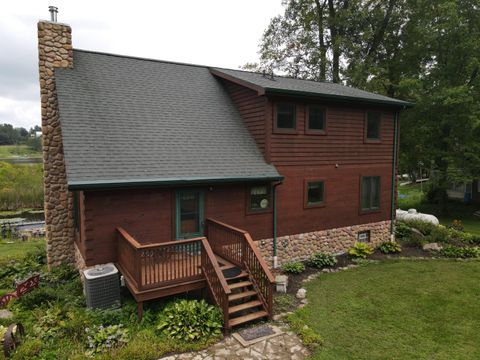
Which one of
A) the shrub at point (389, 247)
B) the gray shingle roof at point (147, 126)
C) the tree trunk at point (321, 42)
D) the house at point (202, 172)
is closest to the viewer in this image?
the house at point (202, 172)

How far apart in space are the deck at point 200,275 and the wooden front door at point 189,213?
108 cm

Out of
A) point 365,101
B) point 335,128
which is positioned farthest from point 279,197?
point 365,101

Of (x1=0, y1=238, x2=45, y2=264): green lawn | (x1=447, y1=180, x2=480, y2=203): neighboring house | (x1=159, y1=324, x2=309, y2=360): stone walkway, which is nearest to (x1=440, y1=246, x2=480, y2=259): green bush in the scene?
(x1=159, y1=324, x2=309, y2=360): stone walkway

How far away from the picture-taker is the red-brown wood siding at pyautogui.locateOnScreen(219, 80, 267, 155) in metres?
9.91

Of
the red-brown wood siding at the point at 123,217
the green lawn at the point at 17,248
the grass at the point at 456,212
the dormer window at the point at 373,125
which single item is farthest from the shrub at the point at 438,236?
the green lawn at the point at 17,248

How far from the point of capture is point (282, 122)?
994 centimetres

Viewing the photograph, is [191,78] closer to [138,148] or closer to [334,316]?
[138,148]

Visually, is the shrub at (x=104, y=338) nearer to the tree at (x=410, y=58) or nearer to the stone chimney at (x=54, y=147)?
the stone chimney at (x=54, y=147)

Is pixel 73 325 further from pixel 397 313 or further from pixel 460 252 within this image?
pixel 460 252

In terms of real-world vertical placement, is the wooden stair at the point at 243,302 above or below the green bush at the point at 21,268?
above

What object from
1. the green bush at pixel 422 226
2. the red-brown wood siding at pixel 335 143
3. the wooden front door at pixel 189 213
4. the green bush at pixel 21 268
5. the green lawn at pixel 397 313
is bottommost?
the green bush at pixel 21 268

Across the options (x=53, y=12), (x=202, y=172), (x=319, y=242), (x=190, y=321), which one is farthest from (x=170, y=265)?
(x=53, y=12)

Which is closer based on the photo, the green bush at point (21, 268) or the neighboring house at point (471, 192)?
the green bush at point (21, 268)

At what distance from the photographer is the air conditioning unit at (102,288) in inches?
257
